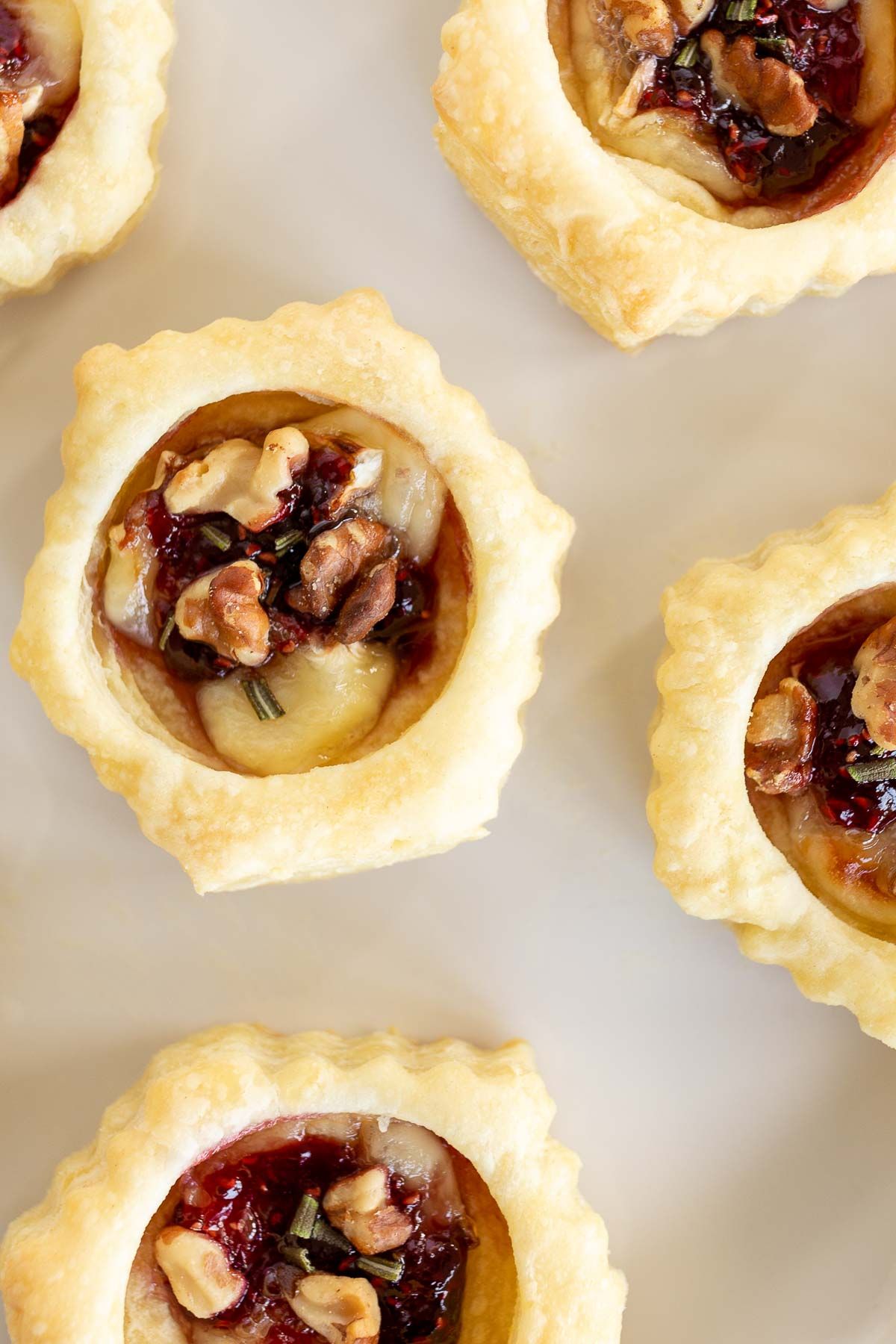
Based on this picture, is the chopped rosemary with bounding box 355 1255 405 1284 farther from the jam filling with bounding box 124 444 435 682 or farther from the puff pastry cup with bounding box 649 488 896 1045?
the jam filling with bounding box 124 444 435 682

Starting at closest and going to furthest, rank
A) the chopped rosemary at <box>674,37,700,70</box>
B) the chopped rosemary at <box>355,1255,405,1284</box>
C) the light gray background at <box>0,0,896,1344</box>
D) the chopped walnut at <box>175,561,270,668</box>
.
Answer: the chopped walnut at <box>175,561,270,668</box> → the chopped rosemary at <box>355,1255,405,1284</box> → the chopped rosemary at <box>674,37,700,70</box> → the light gray background at <box>0,0,896,1344</box>

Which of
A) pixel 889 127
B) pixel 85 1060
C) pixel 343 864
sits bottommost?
pixel 85 1060

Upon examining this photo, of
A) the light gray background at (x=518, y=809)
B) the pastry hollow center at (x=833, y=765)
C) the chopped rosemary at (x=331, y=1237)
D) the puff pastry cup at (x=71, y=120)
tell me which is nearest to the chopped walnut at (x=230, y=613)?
the light gray background at (x=518, y=809)

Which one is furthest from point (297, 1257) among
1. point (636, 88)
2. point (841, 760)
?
point (636, 88)

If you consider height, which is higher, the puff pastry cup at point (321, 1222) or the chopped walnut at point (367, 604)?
the chopped walnut at point (367, 604)

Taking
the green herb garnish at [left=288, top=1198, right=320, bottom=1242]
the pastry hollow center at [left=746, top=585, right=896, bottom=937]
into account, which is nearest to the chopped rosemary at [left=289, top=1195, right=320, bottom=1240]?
the green herb garnish at [left=288, top=1198, right=320, bottom=1242]

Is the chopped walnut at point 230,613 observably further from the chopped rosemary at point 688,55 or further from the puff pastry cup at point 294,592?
the chopped rosemary at point 688,55

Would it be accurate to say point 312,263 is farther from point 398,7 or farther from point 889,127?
point 889,127

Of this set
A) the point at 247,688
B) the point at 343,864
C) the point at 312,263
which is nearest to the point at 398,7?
the point at 312,263
